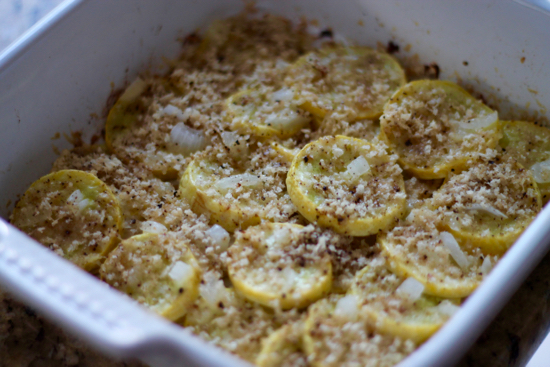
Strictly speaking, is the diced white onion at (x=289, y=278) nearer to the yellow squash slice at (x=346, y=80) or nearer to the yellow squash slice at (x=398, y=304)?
the yellow squash slice at (x=398, y=304)

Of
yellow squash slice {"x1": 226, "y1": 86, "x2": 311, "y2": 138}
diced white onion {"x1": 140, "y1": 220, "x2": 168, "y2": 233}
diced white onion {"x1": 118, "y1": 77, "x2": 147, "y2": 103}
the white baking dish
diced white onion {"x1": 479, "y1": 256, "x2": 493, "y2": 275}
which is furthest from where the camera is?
diced white onion {"x1": 118, "y1": 77, "x2": 147, "y2": 103}

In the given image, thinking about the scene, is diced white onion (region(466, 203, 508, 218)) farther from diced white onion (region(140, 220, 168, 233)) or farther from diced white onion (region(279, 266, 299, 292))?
diced white onion (region(140, 220, 168, 233))

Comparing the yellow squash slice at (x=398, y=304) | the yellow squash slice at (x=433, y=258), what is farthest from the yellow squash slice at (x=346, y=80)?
the yellow squash slice at (x=398, y=304)

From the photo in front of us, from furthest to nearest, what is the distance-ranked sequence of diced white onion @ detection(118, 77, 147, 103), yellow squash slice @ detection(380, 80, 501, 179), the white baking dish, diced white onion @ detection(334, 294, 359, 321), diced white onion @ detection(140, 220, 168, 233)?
diced white onion @ detection(118, 77, 147, 103) → yellow squash slice @ detection(380, 80, 501, 179) → diced white onion @ detection(140, 220, 168, 233) → diced white onion @ detection(334, 294, 359, 321) → the white baking dish

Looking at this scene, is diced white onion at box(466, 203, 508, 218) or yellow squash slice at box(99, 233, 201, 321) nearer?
yellow squash slice at box(99, 233, 201, 321)

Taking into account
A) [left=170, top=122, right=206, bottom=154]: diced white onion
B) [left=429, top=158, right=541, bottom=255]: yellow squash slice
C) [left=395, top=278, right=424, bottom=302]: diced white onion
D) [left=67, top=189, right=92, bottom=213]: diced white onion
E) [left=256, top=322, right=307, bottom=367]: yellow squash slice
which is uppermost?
[left=256, top=322, right=307, bottom=367]: yellow squash slice

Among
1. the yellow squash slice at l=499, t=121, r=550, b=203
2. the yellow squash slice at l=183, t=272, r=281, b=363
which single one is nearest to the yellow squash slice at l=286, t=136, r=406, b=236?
the yellow squash slice at l=183, t=272, r=281, b=363

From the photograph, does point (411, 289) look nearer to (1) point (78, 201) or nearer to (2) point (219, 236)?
(2) point (219, 236)
